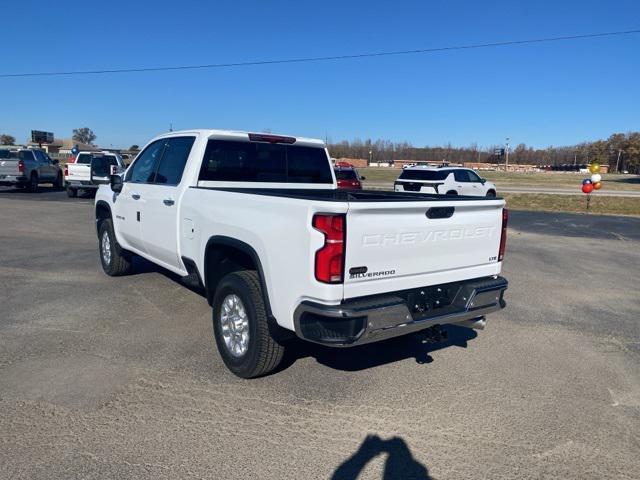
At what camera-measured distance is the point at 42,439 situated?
319 cm

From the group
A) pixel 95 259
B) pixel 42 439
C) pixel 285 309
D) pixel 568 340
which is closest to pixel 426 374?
pixel 285 309

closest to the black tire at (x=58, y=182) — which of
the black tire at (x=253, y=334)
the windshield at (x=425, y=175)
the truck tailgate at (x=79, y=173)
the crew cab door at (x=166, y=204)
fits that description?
the truck tailgate at (x=79, y=173)

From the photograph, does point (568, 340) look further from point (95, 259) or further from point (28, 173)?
point (28, 173)

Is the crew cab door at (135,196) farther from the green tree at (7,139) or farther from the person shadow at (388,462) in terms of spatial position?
the green tree at (7,139)

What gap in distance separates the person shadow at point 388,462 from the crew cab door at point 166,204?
285 centimetres

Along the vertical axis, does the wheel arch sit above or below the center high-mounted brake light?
below

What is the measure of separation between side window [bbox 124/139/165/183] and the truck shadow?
2.73 m

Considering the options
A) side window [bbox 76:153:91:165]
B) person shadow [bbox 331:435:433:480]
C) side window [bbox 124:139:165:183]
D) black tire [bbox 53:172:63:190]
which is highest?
side window [bbox 124:139:165:183]

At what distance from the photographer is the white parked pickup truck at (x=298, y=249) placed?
335 cm

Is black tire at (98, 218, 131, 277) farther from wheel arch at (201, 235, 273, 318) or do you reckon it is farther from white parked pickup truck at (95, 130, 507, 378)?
wheel arch at (201, 235, 273, 318)

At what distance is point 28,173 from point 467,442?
80.5ft

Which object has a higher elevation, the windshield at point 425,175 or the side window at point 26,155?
the side window at point 26,155

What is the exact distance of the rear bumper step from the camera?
334 cm

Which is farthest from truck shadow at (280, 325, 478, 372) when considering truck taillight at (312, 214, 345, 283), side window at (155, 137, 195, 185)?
side window at (155, 137, 195, 185)
